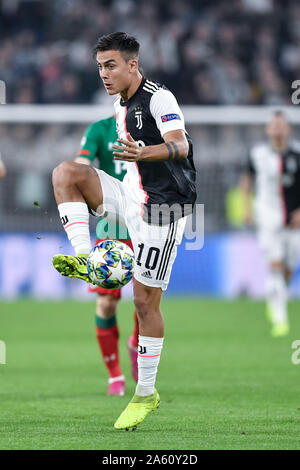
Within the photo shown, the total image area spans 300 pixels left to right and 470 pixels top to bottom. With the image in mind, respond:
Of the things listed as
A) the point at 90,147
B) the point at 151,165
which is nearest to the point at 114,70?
the point at 151,165

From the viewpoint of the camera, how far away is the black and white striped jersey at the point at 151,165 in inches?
218

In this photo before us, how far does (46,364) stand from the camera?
29.4ft

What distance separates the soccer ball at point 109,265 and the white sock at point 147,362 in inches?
20.1

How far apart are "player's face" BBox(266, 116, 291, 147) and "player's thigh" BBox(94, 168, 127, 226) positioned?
605 cm

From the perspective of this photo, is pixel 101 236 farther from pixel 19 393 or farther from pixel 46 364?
pixel 46 364

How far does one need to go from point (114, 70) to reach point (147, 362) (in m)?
1.79

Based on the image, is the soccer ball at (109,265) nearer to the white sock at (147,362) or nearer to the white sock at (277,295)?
the white sock at (147,362)

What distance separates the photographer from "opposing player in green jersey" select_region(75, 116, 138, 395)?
7215 mm

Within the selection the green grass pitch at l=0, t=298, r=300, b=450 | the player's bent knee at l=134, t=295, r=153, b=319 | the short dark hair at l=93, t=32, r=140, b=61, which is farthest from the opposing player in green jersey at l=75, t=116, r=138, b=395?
the short dark hair at l=93, t=32, r=140, b=61

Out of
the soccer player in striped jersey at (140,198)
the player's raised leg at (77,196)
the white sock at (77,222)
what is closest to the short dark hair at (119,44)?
the soccer player in striped jersey at (140,198)

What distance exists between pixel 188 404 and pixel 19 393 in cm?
140

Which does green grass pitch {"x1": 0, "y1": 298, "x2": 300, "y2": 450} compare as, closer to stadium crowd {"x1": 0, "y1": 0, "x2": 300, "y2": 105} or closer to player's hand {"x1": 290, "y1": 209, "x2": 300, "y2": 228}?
player's hand {"x1": 290, "y1": 209, "x2": 300, "y2": 228}

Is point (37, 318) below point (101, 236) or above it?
below

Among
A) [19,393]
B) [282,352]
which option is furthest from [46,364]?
[282,352]
